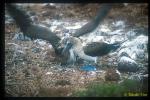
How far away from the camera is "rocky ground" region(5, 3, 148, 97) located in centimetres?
261

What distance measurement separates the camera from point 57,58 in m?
2.64

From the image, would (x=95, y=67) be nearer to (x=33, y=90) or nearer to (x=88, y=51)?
(x=88, y=51)

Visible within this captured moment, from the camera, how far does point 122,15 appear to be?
2633 millimetres

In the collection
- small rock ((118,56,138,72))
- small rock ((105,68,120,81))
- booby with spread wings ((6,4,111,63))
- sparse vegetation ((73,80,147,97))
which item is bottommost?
sparse vegetation ((73,80,147,97))

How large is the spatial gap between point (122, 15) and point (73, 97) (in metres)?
0.84

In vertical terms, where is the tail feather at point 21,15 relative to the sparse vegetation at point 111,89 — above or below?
above

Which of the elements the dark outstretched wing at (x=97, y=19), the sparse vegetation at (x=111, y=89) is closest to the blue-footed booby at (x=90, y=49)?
the dark outstretched wing at (x=97, y=19)

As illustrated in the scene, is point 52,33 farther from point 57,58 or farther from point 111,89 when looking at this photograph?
point 111,89

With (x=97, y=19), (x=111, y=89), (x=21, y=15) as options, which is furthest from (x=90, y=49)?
(x=21, y=15)

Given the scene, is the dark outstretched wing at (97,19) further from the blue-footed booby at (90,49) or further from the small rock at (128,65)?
the small rock at (128,65)

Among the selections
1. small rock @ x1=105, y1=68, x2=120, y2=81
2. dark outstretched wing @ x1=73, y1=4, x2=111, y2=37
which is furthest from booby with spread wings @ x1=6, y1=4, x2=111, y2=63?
small rock @ x1=105, y1=68, x2=120, y2=81

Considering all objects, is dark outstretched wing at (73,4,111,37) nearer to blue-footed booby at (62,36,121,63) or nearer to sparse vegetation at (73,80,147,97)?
blue-footed booby at (62,36,121,63)

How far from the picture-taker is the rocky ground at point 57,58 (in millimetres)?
2609

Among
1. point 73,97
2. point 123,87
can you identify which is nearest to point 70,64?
point 73,97
